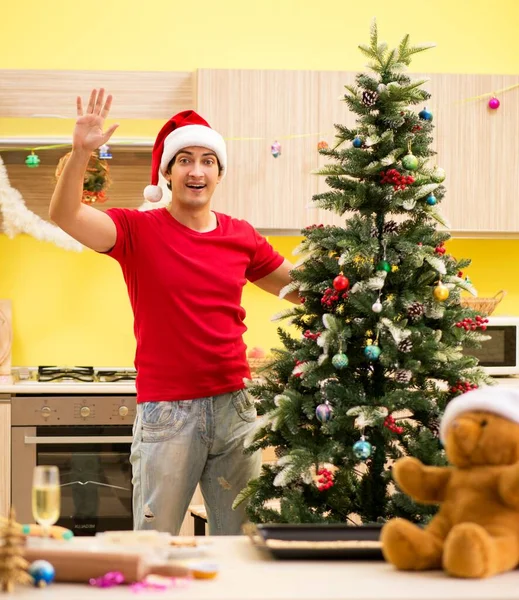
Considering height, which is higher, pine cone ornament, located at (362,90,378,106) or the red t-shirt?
pine cone ornament, located at (362,90,378,106)

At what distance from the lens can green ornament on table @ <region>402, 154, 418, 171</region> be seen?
236 centimetres

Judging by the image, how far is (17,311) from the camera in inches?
179

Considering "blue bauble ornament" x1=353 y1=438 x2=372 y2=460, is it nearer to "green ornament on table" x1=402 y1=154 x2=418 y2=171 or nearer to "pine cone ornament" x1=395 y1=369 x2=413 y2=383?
"pine cone ornament" x1=395 y1=369 x2=413 y2=383

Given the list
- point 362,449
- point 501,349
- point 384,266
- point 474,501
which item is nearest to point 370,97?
point 384,266

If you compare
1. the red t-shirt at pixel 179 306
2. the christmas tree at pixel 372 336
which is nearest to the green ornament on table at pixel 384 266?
the christmas tree at pixel 372 336

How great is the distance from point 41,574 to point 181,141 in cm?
157

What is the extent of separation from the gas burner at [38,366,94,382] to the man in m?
1.55

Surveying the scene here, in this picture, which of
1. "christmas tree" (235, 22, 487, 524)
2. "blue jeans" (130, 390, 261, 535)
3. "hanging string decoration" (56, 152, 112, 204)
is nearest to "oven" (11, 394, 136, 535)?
"hanging string decoration" (56, 152, 112, 204)

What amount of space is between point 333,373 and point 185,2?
9.35 feet

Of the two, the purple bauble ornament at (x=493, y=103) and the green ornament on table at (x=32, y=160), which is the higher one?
the purple bauble ornament at (x=493, y=103)

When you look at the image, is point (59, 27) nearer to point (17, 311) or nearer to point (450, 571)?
point (17, 311)

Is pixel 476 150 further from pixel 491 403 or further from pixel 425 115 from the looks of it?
pixel 491 403

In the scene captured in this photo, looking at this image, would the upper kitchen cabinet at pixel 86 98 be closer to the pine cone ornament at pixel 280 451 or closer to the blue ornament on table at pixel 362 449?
the pine cone ornament at pixel 280 451

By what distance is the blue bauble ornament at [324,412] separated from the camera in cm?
227
